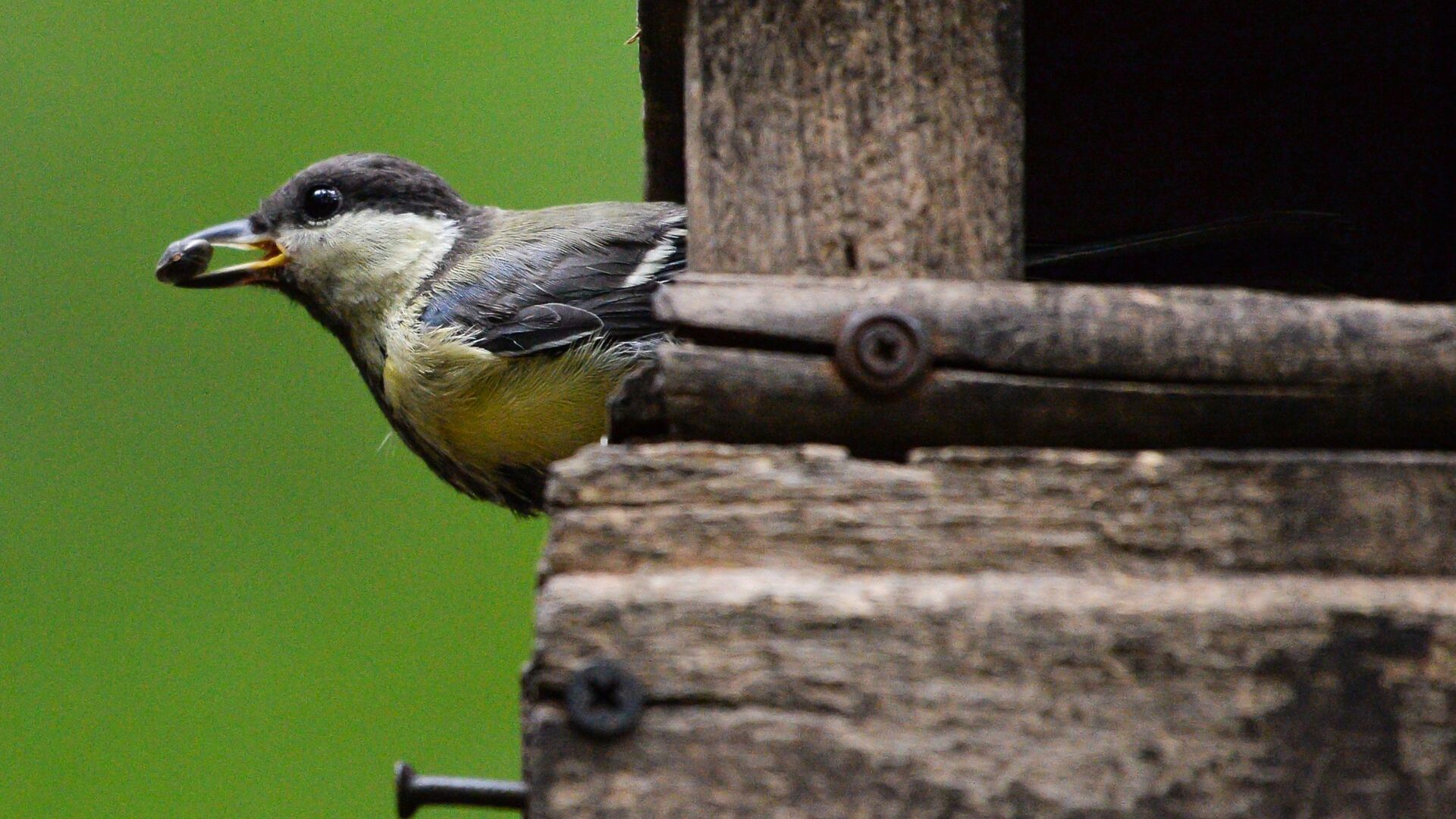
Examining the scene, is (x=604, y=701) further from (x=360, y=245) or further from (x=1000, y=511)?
(x=360, y=245)

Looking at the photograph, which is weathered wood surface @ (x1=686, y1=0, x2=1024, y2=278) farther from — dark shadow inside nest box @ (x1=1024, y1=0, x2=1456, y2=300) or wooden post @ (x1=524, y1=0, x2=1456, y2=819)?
dark shadow inside nest box @ (x1=1024, y1=0, x2=1456, y2=300)

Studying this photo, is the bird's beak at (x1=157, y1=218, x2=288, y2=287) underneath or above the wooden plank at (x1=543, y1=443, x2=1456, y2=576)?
above

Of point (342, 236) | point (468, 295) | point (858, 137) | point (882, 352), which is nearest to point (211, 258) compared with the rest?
point (342, 236)

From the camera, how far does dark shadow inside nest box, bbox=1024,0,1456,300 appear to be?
173cm

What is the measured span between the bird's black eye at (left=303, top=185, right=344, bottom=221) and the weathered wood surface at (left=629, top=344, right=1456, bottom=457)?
135cm

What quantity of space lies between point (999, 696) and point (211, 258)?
4.83 ft

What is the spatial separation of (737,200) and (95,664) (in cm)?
274

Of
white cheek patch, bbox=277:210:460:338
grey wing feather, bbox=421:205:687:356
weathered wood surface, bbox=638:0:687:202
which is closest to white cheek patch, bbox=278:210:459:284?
white cheek patch, bbox=277:210:460:338

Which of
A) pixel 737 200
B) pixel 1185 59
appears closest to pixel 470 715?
pixel 1185 59

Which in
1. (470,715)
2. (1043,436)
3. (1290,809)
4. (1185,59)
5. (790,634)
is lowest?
(470,715)

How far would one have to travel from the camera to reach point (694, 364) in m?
0.98

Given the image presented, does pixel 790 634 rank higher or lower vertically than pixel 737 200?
lower

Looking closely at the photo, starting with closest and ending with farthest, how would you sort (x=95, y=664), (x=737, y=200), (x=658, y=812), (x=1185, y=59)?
(x=658, y=812)
(x=737, y=200)
(x=1185, y=59)
(x=95, y=664)

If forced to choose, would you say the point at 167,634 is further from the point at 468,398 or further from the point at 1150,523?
the point at 1150,523
